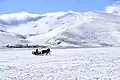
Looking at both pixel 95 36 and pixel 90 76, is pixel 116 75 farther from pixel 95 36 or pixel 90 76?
pixel 95 36

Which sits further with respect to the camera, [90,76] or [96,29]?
[96,29]

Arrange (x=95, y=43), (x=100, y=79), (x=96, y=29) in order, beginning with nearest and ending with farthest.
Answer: (x=100, y=79)
(x=95, y=43)
(x=96, y=29)

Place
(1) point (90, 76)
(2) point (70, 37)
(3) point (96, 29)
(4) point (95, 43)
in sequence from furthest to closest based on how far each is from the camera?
(3) point (96, 29), (2) point (70, 37), (4) point (95, 43), (1) point (90, 76)

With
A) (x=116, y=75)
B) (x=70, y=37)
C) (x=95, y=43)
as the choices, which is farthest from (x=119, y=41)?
(x=116, y=75)

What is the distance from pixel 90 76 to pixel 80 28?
178052mm

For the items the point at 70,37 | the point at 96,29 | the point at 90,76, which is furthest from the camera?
the point at 96,29

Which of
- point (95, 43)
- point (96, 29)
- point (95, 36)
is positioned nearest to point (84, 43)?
point (95, 43)

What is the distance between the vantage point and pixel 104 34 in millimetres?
176750

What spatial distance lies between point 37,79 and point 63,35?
158 meters

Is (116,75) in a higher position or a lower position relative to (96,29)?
lower

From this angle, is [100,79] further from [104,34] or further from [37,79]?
[104,34]

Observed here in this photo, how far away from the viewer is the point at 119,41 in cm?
15938

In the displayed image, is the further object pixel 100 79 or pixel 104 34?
pixel 104 34

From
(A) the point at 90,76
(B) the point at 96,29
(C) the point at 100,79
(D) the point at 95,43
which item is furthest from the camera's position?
(B) the point at 96,29
